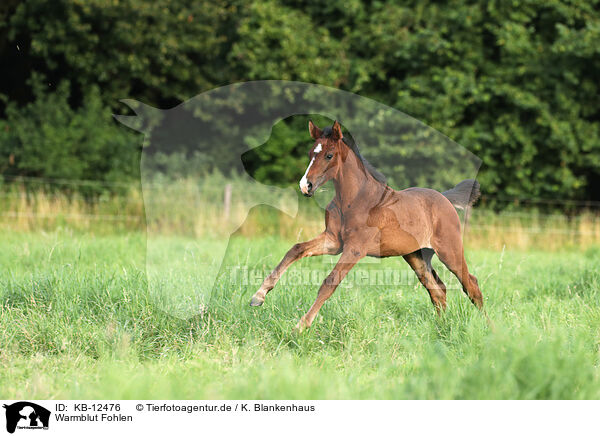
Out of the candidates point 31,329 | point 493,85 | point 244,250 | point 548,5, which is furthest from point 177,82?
point 31,329

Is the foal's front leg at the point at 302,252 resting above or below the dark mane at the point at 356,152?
below

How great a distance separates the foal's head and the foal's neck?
0.38 ft

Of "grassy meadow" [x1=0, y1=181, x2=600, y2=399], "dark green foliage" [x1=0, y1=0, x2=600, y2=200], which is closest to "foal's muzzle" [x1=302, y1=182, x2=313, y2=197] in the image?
"grassy meadow" [x1=0, y1=181, x2=600, y2=399]

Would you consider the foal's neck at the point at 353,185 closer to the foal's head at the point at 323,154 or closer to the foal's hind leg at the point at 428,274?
the foal's head at the point at 323,154

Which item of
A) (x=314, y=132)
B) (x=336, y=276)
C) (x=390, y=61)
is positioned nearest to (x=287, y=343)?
(x=336, y=276)

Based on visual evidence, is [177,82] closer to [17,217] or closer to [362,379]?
[17,217]

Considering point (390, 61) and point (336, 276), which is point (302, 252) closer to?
point (336, 276)

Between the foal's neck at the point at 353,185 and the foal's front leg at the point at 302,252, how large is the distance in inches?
9.1

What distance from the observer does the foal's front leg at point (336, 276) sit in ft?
12.5

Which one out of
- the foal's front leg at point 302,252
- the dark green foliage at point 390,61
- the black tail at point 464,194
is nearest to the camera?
the foal's front leg at point 302,252

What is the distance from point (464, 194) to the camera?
458 centimetres

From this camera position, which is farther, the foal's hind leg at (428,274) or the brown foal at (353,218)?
the foal's hind leg at (428,274)
